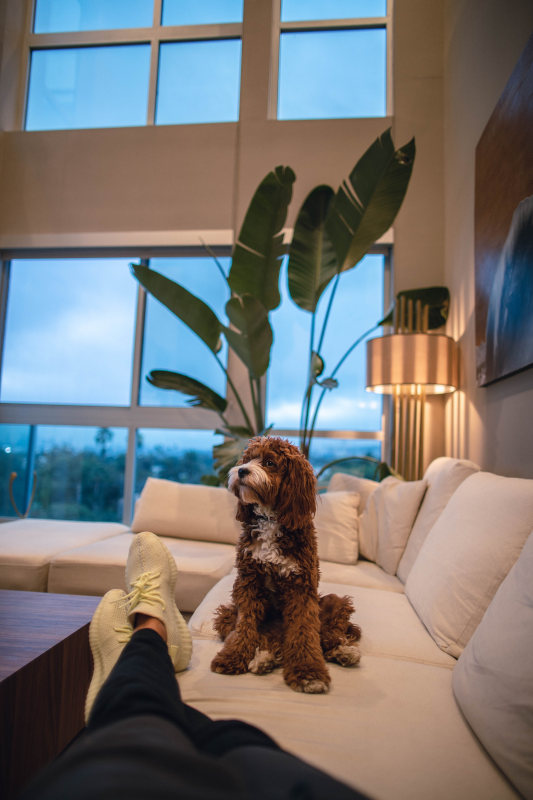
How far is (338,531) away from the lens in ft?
7.22

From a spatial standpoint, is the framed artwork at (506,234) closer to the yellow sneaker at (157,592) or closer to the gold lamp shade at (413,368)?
the gold lamp shade at (413,368)

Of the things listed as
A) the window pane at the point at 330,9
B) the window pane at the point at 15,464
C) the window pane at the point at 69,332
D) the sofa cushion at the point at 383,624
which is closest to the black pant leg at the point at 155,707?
the sofa cushion at the point at 383,624

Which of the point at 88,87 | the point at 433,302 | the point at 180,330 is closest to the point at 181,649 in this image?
the point at 433,302

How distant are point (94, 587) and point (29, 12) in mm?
4886

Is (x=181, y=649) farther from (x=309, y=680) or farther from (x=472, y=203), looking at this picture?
(x=472, y=203)

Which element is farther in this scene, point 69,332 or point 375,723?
point 69,332

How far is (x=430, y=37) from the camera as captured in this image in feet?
11.2

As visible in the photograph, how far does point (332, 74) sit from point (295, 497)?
12.6 feet

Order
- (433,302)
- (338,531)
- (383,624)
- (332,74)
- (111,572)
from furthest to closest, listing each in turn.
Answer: (332,74), (433,302), (338,531), (111,572), (383,624)

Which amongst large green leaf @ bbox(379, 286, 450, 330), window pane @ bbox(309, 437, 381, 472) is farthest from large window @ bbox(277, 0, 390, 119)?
window pane @ bbox(309, 437, 381, 472)

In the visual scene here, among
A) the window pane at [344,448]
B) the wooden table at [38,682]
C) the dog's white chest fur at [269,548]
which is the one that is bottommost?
the wooden table at [38,682]

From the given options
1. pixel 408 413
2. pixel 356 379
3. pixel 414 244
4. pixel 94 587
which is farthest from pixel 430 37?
pixel 94 587

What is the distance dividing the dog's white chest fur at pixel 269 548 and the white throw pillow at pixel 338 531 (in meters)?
1.05

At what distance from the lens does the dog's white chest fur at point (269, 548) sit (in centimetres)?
112
